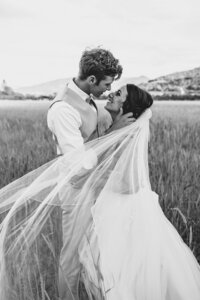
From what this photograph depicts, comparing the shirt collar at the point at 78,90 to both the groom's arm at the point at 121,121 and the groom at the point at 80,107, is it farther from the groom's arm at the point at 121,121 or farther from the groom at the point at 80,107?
the groom's arm at the point at 121,121

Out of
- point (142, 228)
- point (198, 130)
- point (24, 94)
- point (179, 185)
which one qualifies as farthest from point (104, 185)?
point (24, 94)

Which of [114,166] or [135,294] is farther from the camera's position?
[114,166]

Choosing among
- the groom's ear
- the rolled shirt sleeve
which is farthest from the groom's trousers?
the groom's ear

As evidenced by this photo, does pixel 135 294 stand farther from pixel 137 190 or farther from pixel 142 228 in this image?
pixel 137 190

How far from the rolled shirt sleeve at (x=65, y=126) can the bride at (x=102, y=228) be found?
0.12 feet

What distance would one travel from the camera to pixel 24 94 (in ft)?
46.7

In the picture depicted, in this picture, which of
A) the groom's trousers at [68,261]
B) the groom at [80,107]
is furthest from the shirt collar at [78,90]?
the groom's trousers at [68,261]

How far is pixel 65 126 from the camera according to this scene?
A: 1.36m

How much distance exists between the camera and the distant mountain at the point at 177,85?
10814 millimetres

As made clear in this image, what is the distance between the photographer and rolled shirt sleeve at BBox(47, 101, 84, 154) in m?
1.37

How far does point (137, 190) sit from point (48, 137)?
2.89 metres

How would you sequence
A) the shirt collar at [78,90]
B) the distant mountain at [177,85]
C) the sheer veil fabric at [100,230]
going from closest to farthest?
the sheer veil fabric at [100,230], the shirt collar at [78,90], the distant mountain at [177,85]

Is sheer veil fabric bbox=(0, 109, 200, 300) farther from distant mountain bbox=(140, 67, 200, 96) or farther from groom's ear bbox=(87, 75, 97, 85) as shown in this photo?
distant mountain bbox=(140, 67, 200, 96)

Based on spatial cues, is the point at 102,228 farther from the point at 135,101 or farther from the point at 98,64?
the point at 98,64
